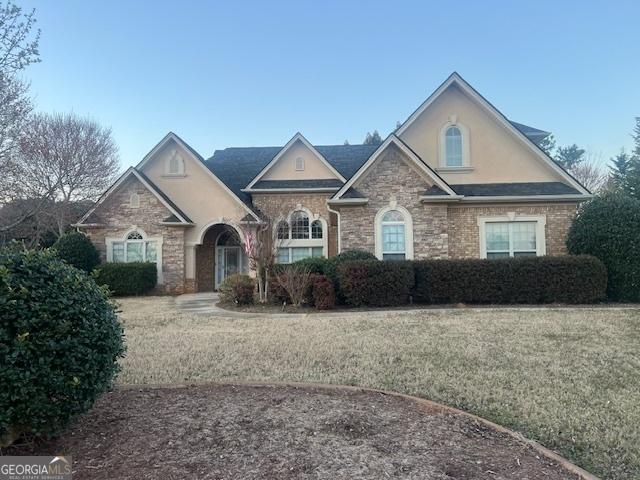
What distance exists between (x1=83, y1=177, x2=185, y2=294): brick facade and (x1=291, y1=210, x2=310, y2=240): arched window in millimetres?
5218

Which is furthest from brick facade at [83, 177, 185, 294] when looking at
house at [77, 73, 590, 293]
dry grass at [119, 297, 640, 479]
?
dry grass at [119, 297, 640, 479]

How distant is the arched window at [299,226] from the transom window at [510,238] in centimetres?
784

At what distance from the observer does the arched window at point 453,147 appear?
56.2 ft

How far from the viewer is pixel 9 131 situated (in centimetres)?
1192

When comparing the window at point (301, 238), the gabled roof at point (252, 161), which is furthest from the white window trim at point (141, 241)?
the window at point (301, 238)

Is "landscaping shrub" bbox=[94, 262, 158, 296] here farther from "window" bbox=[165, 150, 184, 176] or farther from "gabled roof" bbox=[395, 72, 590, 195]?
"gabled roof" bbox=[395, 72, 590, 195]

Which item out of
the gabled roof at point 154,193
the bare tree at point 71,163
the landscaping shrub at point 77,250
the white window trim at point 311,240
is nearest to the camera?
the landscaping shrub at point 77,250

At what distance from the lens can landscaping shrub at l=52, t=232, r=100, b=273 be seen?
17.7m

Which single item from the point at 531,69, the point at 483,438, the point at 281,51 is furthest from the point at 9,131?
the point at 531,69

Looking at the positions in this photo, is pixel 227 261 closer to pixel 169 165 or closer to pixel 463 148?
pixel 169 165

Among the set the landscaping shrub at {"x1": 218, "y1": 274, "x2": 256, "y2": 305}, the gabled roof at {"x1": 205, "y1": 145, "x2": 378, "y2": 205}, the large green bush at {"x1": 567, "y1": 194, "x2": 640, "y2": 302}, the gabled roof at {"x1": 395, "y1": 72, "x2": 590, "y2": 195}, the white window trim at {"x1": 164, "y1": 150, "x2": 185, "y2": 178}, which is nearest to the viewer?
the large green bush at {"x1": 567, "y1": 194, "x2": 640, "y2": 302}

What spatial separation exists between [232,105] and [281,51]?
485 centimetres

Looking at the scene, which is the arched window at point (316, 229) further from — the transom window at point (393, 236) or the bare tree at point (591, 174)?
the bare tree at point (591, 174)

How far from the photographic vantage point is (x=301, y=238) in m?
19.3
